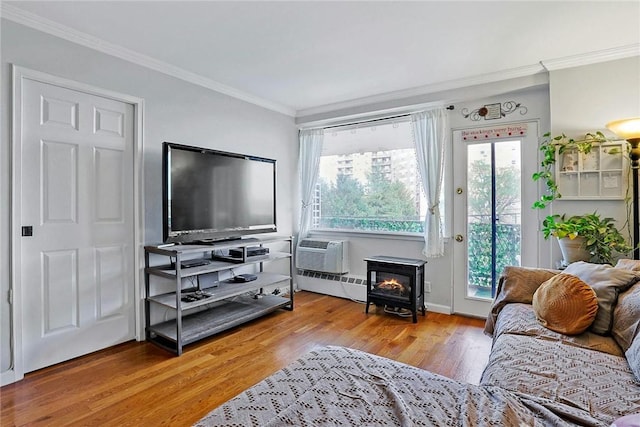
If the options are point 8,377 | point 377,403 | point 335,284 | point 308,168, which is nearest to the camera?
point 377,403

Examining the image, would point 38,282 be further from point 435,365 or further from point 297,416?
point 435,365

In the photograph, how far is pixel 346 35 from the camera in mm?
2531

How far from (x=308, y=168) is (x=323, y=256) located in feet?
3.97

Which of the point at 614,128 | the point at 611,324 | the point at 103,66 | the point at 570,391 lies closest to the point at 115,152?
the point at 103,66

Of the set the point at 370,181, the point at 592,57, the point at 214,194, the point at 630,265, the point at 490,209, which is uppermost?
the point at 592,57

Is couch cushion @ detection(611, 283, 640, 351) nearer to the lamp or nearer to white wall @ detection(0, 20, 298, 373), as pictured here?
the lamp

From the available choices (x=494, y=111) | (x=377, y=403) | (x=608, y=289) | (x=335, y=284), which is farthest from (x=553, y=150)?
(x=377, y=403)

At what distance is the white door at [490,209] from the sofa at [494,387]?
5.12 ft

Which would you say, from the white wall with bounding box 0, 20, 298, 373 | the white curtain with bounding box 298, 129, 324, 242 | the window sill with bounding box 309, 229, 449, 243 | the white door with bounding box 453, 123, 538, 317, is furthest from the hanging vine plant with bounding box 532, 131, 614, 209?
the white wall with bounding box 0, 20, 298, 373

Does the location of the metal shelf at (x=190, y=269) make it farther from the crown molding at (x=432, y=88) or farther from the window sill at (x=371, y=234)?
the crown molding at (x=432, y=88)

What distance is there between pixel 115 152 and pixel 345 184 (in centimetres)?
264

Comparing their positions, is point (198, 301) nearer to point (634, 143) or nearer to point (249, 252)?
point (249, 252)

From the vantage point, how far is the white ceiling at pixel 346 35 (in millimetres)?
2186

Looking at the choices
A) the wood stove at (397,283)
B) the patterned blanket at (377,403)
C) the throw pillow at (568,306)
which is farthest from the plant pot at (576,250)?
the patterned blanket at (377,403)
